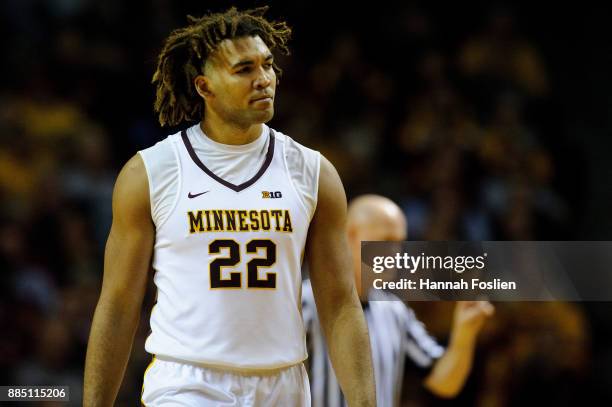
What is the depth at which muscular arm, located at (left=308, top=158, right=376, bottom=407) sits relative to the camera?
3.44 m

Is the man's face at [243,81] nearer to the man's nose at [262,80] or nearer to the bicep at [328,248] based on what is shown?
the man's nose at [262,80]

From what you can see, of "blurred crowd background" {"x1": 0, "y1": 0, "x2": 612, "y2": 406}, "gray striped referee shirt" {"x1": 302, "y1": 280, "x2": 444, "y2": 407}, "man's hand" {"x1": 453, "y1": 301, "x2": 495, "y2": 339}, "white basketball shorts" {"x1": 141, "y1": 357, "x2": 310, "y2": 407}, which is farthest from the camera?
"blurred crowd background" {"x1": 0, "y1": 0, "x2": 612, "y2": 406}

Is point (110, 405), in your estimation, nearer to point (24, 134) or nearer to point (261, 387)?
point (261, 387)

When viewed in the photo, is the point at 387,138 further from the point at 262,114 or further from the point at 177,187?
the point at 177,187

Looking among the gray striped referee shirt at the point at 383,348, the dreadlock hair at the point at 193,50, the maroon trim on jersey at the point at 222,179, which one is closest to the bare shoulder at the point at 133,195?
the maroon trim on jersey at the point at 222,179

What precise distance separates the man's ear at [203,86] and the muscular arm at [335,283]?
0.45 metres

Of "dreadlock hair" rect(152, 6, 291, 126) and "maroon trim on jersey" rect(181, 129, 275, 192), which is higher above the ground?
"dreadlock hair" rect(152, 6, 291, 126)

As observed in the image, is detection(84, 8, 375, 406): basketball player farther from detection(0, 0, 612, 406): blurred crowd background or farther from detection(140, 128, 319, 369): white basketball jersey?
detection(0, 0, 612, 406): blurred crowd background

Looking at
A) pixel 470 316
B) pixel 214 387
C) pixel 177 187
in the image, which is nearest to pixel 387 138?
pixel 470 316

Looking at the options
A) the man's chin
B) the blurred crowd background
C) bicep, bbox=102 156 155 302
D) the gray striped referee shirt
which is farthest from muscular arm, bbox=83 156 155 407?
the blurred crowd background

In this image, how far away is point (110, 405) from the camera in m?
3.42

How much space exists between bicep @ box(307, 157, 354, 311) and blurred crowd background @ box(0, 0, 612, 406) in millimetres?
3343

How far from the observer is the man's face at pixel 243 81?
3.41 metres

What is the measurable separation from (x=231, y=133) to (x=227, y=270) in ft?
1.58
